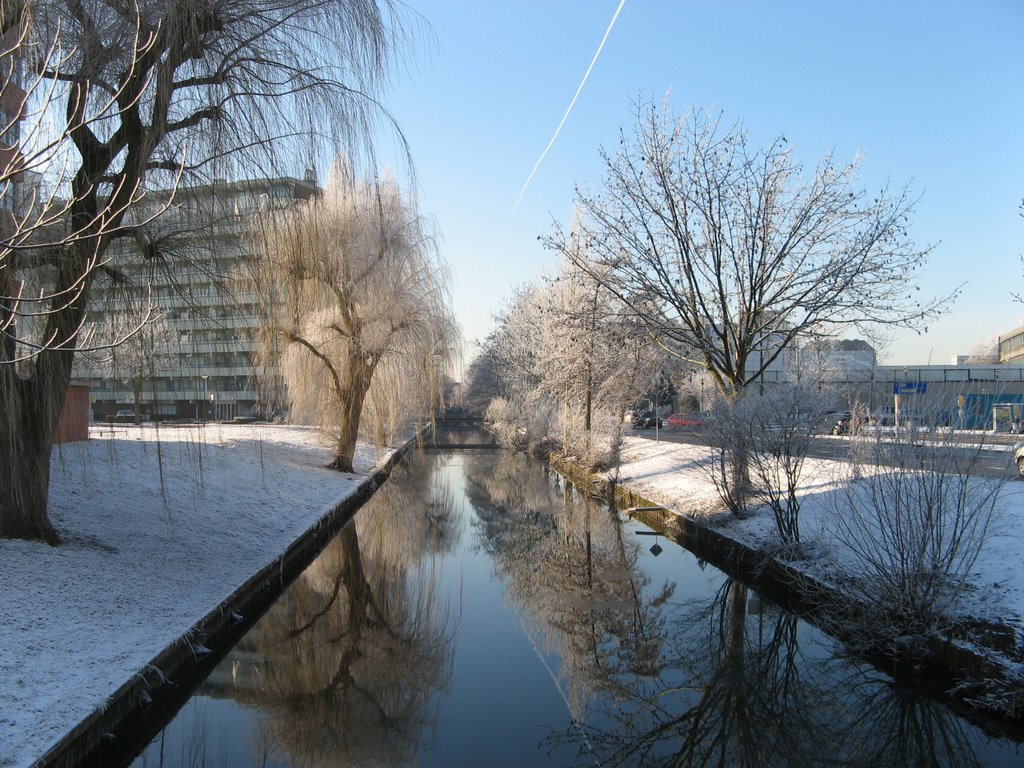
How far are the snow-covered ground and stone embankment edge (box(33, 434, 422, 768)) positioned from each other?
0.32 ft

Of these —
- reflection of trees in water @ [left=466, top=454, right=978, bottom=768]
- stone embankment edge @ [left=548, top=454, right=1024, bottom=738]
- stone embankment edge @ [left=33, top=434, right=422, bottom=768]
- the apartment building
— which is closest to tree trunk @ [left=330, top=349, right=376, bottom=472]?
stone embankment edge @ [left=33, top=434, right=422, bottom=768]

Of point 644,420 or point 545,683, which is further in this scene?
point 644,420

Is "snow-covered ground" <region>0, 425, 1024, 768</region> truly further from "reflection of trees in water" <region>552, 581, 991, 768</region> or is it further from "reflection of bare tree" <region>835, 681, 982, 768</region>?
"reflection of trees in water" <region>552, 581, 991, 768</region>

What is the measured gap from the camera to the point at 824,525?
978cm

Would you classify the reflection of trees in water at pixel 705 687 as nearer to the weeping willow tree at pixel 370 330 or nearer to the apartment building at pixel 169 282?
the apartment building at pixel 169 282

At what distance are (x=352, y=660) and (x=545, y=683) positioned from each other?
6.20 ft

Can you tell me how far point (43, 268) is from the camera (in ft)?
23.6

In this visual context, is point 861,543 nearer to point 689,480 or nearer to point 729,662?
point 729,662

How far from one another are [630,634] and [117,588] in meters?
5.32

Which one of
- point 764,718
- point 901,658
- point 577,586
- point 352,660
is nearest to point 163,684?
point 352,660

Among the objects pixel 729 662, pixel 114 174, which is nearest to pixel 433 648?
pixel 729 662

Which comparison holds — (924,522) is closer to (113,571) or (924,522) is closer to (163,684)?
(163,684)

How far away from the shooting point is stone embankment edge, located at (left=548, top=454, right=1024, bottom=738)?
5.80 meters

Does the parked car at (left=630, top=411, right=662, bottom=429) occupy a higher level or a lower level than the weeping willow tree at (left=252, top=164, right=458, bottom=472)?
lower
